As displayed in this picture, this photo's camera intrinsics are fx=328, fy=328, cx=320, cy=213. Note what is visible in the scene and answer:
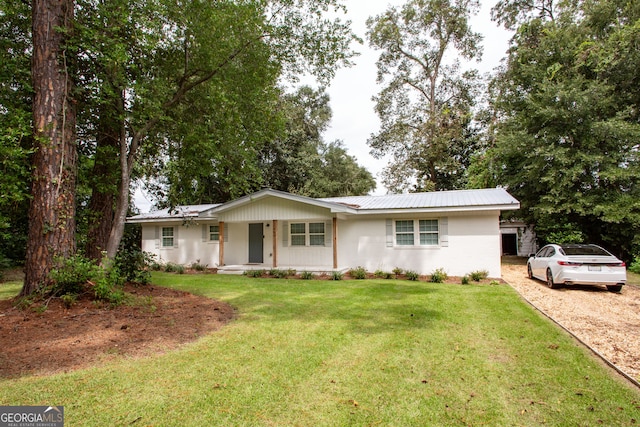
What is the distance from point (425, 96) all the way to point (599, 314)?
79.6 feet

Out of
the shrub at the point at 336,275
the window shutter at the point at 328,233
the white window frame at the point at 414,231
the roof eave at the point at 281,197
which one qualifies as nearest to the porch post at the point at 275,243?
the roof eave at the point at 281,197

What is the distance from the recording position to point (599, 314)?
6789 millimetres

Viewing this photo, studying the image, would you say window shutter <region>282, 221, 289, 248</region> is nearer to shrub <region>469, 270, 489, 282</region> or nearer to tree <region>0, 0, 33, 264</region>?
shrub <region>469, 270, 489, 282</region>

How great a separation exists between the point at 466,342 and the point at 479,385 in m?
1.48

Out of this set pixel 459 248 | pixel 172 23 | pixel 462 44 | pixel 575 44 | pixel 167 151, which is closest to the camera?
pixel 172 23

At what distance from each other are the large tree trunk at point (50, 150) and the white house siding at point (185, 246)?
10.3 meters

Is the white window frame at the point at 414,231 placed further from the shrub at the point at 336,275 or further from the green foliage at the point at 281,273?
the green foliage at the point at 281,273

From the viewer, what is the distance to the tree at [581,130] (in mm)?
15320

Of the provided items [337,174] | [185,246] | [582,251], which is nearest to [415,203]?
[582,251]

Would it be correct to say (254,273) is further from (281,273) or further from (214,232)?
(214,232)

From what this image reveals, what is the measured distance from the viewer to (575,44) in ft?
56.6

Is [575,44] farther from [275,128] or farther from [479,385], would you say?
[479,385]

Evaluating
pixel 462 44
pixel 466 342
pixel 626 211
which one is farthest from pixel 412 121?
pixel 466 342

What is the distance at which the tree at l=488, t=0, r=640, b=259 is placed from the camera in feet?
50.3
